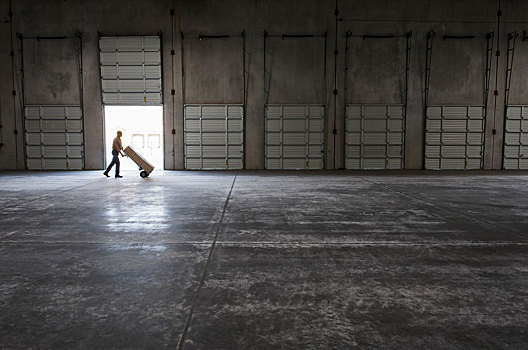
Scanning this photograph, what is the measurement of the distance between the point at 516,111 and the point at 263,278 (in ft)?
57.8

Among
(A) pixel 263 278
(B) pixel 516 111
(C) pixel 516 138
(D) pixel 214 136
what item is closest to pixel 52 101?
(D) pixel 214 136

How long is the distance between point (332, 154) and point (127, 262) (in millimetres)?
13541

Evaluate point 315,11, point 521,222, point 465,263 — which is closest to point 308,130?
point 315,11

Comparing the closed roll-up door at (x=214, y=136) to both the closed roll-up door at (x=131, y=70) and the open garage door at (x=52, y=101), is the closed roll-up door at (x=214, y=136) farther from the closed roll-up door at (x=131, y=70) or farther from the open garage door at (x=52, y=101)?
the open garage door at (x=52, y=101)

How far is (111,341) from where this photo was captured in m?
2.22

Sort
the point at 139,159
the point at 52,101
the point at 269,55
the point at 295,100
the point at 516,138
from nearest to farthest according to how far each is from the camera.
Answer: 1. the point at 139,159
2. the point at 269,55
3. the point at 295,100
4. the point at 52,101
5. the point at 516,138

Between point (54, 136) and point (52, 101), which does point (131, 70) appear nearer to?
point (52, 101)

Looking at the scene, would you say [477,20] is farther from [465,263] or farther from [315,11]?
[465,263]

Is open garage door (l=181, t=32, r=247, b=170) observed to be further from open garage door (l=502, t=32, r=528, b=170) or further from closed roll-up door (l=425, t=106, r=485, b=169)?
open garage door (l=502, t=32, r=528, b=170)

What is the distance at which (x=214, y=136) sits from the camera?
1642 cm

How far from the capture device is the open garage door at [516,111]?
1638 cm

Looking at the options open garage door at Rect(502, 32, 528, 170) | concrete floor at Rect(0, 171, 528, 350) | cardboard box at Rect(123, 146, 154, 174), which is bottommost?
concrete floor at Rect(0, 171, 528, 350)

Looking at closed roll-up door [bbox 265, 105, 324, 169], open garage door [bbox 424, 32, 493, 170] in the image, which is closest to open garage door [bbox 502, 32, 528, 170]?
open garage door [bbox 424, 32, 493, 170]

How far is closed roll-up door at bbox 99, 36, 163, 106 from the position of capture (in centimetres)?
1605
